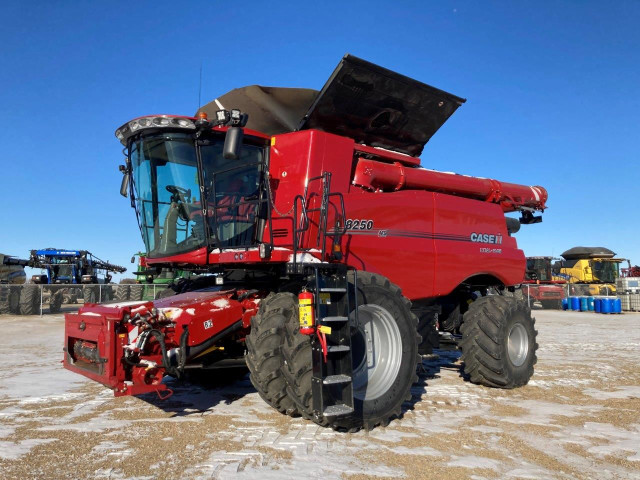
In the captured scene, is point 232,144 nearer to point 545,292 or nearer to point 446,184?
point 446,184

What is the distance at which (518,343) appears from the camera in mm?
6902

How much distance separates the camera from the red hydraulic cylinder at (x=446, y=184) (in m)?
5.97

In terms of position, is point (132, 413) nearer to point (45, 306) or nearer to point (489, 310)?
point (489, 310)

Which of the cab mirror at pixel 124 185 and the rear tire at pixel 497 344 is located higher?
the cab mirror at pixel 124 185

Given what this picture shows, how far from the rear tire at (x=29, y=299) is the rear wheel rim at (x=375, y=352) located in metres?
19.4

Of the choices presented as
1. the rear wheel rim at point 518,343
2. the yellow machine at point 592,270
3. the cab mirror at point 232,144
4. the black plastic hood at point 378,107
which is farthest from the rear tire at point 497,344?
the yellow machine at point 592,270

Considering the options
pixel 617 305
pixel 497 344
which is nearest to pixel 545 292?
pixel 617 305

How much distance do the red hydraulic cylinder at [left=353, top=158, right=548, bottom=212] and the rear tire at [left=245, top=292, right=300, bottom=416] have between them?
→ 2.07m

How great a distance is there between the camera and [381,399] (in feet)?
15.2

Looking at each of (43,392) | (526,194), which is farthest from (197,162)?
(526,194)

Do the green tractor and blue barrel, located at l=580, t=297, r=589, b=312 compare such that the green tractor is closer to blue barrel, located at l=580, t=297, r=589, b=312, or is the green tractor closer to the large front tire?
the large front tire

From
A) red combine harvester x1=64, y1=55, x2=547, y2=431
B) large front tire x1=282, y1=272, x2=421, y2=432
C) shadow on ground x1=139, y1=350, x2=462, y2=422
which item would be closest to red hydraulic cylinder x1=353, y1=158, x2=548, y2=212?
red combine harvester x1=64, y1=55, x2=547, y2=431

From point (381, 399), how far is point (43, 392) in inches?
166

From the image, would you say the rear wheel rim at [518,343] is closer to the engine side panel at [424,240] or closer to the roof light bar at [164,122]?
the engine side panel at [424,240]
